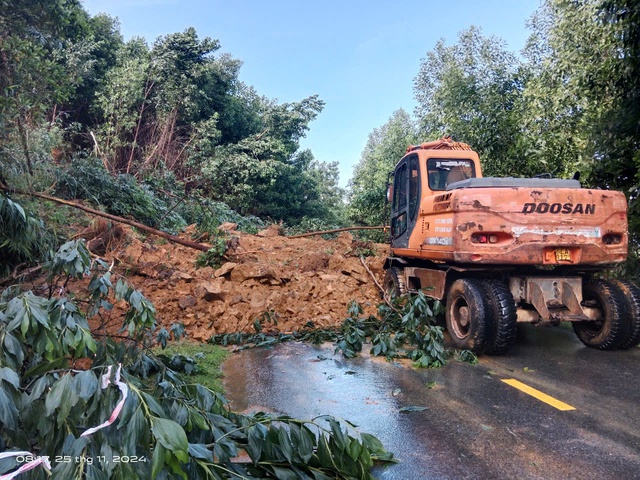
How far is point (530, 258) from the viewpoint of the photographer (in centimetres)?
534

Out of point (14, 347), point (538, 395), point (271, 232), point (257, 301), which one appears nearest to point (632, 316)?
point (538, 395)

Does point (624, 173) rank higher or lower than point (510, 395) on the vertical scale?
higher

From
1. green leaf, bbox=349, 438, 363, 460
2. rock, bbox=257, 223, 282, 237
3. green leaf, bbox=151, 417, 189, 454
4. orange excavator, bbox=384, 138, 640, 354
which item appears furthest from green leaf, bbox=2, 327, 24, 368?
rock, bbox=257, 223, 282, 237

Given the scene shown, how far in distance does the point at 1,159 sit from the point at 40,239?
5.20 feet

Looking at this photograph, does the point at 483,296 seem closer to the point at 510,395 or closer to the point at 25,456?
the point at 510,395

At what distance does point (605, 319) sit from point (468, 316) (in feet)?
5.50

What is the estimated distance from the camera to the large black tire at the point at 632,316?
555 cm

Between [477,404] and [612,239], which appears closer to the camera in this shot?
[477,404]

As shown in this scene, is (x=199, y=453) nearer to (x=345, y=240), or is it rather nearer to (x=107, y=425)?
(x=107, y=425)

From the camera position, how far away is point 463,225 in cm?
537

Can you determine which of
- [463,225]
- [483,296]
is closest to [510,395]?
[483,296]

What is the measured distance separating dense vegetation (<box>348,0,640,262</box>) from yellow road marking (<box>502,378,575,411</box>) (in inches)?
182

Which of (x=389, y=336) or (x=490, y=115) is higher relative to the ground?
(x=490, y=115)

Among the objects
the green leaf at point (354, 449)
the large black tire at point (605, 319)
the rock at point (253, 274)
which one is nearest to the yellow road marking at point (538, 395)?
the large black tire at point (605, 319)
